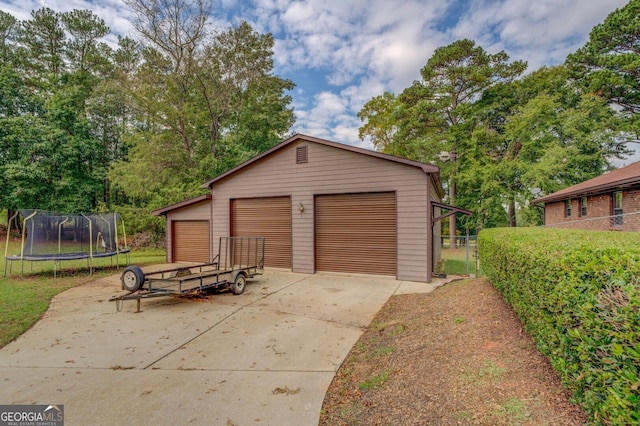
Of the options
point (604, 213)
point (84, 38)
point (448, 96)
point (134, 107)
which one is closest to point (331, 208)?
point (604, 213)

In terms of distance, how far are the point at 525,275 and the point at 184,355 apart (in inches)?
169

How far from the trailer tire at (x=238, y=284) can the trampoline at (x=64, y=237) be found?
603cm

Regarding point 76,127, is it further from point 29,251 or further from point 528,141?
point 528,141

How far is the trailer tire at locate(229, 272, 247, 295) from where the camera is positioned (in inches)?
279

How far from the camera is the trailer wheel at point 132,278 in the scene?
241 inches

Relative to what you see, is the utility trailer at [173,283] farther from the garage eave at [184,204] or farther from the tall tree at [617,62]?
the tall tree at [617,62]

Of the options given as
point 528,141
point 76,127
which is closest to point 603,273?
point 528,141

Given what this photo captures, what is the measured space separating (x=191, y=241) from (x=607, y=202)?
62.0 feet

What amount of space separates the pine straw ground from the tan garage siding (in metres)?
4.32

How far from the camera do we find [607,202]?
13.2 m

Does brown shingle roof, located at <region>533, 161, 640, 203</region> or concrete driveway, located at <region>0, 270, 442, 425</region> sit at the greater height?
brown shingle roof, located at <region>533, 161, 640, 203</region>

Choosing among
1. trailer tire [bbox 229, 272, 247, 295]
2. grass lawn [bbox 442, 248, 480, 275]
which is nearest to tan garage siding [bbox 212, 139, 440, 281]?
grass lawn [bbox 442, 248, 480, 275]

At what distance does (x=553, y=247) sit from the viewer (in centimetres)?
278

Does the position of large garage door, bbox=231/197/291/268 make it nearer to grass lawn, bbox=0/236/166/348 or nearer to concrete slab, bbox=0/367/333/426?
grass lawn, bbox=0/236/166/348
